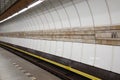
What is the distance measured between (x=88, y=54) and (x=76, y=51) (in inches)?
40.7

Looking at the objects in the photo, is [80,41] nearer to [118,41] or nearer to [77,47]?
[77,47]

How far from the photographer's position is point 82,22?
7828mm

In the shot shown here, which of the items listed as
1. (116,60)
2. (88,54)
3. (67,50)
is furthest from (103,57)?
(67,50)

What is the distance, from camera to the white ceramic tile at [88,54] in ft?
23.3

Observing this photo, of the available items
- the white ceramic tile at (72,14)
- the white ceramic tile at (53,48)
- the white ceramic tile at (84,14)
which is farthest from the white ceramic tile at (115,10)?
the white ceramic tile at (53,48)

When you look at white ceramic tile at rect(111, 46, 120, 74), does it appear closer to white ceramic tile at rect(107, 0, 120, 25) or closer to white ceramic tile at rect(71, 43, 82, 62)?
white ceramic tile at rect(107, 0, 120, 25)

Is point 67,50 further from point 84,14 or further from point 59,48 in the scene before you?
point 84,14

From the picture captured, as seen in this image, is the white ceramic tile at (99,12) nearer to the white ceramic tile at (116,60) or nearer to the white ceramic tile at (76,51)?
the white ceramic tile at (116,60)

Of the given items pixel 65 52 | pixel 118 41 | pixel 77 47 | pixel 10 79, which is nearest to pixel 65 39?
pixel 65 52

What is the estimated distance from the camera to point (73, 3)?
7.99m

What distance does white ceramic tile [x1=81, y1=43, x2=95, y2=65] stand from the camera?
711cm

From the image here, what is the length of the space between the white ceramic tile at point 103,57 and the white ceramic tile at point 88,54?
31 cm

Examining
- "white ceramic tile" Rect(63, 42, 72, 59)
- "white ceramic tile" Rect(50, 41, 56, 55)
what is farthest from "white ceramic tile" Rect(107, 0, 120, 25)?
"white ceramic tile" Rect(50, 41, 56, 55)

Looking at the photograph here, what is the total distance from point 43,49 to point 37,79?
201 inches
